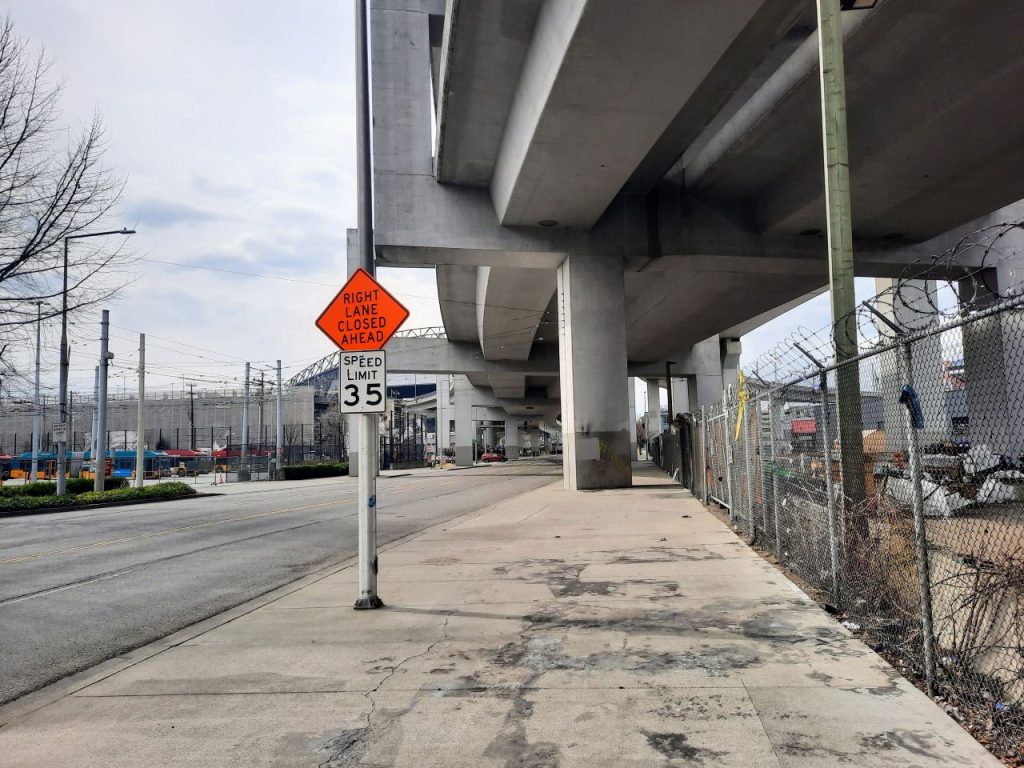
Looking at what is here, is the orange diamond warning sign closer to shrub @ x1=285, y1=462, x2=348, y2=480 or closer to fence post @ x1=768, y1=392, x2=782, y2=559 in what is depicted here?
fence post @ x1=768, y1=392, x2=782, y2=559

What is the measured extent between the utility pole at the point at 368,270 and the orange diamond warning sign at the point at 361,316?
1.96 feet

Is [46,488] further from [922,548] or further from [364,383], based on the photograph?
[922,548]

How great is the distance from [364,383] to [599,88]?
9.48 m

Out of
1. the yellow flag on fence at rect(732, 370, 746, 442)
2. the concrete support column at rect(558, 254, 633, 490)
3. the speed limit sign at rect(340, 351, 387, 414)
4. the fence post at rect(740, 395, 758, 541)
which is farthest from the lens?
the concrete support column at rect(558, 254, 633, 490)

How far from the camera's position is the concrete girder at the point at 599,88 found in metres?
12.1

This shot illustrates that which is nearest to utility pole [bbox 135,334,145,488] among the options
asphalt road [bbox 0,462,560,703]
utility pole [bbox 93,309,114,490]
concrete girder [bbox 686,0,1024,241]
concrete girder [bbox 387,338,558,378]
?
utility pole [bbox 93,309,114,490]

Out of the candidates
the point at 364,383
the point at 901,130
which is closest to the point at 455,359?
the point at 901,130

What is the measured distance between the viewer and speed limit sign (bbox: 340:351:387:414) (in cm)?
714

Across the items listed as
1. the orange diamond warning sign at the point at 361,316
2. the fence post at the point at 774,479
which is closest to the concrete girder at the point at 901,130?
the fence post at the point at 774,479

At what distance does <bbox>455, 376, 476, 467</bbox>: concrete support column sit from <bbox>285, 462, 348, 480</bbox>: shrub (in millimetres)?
20636

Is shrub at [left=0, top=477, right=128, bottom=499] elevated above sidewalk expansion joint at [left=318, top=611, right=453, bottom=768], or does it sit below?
above

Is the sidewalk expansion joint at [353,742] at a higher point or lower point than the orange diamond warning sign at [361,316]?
lower

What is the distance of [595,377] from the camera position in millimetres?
21812

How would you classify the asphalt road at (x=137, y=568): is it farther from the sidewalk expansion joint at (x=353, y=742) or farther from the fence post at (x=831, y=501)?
the fence post at (x=831, y=501)
